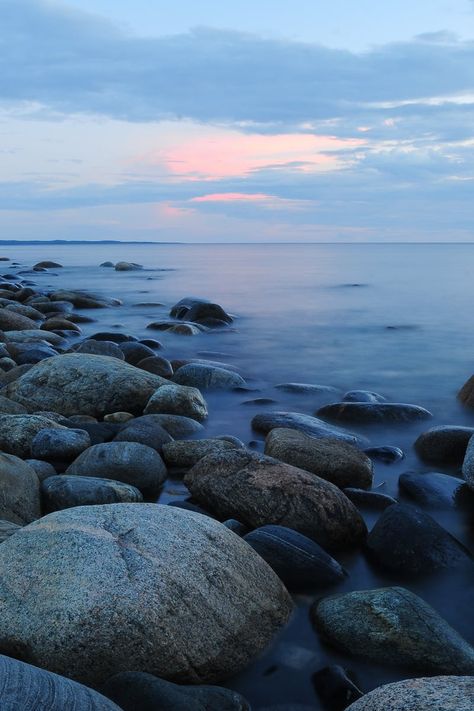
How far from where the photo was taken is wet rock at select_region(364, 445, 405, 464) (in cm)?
755

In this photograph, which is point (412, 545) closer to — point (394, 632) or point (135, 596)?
point (394, 632)

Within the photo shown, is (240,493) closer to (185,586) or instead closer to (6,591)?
(185,586)

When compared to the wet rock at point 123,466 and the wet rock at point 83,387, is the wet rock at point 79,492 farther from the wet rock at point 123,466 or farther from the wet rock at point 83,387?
the wet rock at point 83,387

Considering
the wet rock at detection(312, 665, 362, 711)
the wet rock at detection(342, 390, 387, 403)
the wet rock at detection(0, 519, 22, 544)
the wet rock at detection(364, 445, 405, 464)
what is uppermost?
the wet rock at detection(0, 519, 22, 544)

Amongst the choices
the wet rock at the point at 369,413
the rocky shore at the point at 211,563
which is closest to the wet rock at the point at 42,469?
the rocky shore at the point at 211,563

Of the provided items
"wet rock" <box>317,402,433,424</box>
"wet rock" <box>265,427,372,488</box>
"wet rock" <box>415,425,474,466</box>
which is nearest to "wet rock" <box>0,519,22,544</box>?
"wet rock" <box>265,427,372,488</box>

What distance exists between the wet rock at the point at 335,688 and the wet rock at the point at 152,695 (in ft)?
2.01

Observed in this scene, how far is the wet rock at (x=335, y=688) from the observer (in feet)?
11.9

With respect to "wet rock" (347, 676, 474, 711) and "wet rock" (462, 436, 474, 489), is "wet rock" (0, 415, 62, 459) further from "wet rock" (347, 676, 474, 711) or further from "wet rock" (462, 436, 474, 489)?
"wet rock" (347, 676, 474, 711)

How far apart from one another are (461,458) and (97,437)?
4032 millimetres

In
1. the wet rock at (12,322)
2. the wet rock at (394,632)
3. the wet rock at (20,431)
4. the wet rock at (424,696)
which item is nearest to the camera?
the wet rock at (424,696)

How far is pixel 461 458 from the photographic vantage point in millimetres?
7625

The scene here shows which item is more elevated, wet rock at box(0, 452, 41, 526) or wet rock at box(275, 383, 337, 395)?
wet rock at box(0, 452, 41, 526)

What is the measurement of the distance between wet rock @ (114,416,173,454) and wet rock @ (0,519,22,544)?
256 centimetres
